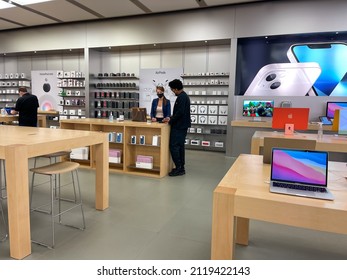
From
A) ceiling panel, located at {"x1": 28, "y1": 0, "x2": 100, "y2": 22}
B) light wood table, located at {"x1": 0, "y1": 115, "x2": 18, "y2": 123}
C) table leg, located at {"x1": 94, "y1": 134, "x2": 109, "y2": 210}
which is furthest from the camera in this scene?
ceiling panel, located at {"x1": 28, "y1": 0, "x2": 100, "y2": 22}

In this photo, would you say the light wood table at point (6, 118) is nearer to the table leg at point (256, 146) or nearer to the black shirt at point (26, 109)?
the black shirt at point (26, 109)

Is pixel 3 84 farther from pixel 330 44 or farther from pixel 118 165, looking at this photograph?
pixel 330 44

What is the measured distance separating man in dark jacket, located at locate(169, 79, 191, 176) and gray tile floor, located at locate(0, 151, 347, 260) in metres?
1.03

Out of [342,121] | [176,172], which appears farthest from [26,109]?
[342,121]

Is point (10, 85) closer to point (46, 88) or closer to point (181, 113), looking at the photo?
point (46, 88)

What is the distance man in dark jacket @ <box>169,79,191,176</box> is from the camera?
15.3ft

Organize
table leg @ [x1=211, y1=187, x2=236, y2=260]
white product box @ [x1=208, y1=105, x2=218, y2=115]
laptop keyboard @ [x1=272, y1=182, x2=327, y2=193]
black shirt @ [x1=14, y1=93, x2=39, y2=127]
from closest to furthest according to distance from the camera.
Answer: table leg @ [x1=211, y1=187, x2=236, y2=260] < laptop keyboard @ [x1=272, y1=182, x2=327, y2=193] < black shirt @ [x1=14, y1=93, x2=39, y2=127] < white product box @ [x1=208, y1=105, x2=218, y2=115]

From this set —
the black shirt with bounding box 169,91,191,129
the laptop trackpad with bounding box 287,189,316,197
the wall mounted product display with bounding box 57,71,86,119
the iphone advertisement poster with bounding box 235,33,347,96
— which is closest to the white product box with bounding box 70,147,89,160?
the black shirt with bounding box 169,91,191,129

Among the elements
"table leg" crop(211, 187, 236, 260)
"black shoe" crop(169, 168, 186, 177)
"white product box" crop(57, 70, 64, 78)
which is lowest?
"black shoe" crop(169, 168, 186, 177)

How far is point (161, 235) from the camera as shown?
2.68 m

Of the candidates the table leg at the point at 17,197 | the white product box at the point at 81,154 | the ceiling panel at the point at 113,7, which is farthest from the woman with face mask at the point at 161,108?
the table leg at the point at 17,197

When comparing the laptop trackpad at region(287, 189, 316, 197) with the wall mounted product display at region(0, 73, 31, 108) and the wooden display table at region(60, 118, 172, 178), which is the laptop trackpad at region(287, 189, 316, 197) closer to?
the wooden display table at region(60, 118, 172, 178)

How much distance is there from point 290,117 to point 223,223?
331 centimetres
